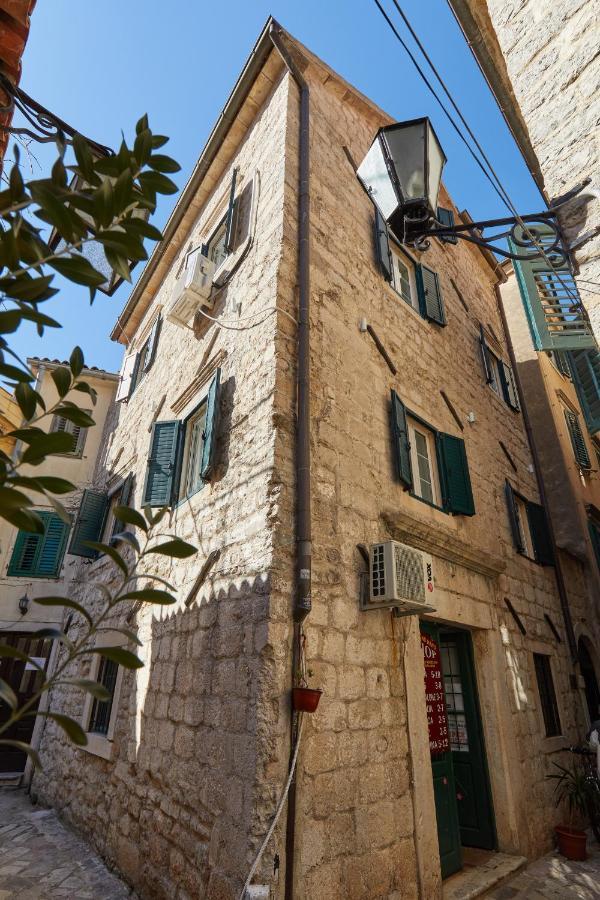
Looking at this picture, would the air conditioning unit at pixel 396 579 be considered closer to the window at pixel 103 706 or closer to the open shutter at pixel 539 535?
the window at pixel 103 706

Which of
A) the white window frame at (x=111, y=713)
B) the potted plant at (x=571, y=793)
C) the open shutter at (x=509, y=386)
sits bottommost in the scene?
the potted plant at (x=571, y=793)

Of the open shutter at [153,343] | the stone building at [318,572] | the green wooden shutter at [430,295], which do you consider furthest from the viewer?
the open shutter at [153,343]

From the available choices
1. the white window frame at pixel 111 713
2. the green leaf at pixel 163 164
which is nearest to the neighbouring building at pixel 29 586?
the white window frame at pixel 111 713

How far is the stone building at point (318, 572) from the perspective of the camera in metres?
3.43

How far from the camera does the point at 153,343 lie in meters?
8.84

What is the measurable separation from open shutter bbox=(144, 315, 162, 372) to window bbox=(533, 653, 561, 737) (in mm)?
7678

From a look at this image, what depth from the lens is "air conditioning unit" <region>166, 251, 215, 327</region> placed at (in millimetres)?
6117

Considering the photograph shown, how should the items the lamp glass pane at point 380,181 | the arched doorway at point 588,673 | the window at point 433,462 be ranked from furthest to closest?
the arched doorway at point 588,673 < the window at point 433,462 < the lamp glass pane at point 380,181

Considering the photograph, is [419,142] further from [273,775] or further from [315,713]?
[273,775]

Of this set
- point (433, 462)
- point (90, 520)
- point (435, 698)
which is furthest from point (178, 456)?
point (435, 698)

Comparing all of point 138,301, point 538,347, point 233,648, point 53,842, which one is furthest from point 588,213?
point 138,301

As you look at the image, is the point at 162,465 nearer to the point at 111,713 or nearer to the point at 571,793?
the point at 111,713

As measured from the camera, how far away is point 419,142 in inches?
171

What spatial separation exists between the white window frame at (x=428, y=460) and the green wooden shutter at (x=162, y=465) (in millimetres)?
2767
